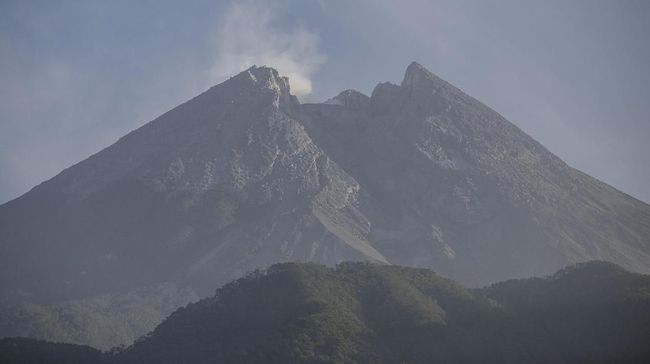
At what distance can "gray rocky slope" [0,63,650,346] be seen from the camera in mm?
132875

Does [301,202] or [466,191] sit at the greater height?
[466,191]

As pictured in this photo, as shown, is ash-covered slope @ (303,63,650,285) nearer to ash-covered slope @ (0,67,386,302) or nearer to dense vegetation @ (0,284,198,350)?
ash-covered slope @ (0,67,386,302)

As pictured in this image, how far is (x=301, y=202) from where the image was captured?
143m

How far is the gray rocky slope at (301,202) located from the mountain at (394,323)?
4114 cm

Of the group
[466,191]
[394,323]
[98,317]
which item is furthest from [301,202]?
[394,323]

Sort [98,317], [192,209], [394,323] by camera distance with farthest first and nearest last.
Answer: [192,209] → [98,317] → [394,323]

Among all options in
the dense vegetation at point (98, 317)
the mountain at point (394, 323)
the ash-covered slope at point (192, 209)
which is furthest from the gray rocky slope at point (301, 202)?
the mountain at point (394, 323)

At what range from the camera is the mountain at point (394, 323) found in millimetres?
72000

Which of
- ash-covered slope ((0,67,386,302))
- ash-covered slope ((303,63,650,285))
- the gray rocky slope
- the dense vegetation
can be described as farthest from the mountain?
ash-covered slope ((303,63,650,285))

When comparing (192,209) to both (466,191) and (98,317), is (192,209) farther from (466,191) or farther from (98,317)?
(466,191)

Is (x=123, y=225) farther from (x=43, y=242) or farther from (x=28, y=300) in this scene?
(x=28, y=300)

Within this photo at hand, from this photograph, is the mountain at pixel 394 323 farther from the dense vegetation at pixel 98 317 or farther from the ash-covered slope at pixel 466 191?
the ash-covered slope at pixel 466 191

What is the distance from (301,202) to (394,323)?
66304 mm

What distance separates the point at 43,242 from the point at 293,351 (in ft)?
274
